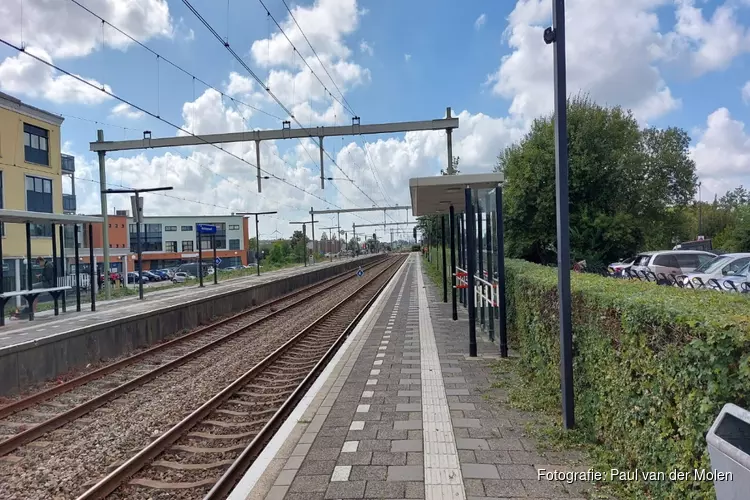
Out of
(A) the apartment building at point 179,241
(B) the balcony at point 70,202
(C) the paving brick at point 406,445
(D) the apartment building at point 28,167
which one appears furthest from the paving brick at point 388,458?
(A) the apartment building at point 179,241

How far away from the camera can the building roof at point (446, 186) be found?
9703 mm

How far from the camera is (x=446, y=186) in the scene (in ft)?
34.7

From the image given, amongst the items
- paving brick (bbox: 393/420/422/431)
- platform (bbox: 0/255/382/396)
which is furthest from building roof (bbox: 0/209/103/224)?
paving brick (bbox: 393/420/422/431)

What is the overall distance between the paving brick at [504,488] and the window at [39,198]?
36744 mm

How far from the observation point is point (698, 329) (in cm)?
313

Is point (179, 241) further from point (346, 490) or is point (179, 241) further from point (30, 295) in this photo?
point (346, 490)

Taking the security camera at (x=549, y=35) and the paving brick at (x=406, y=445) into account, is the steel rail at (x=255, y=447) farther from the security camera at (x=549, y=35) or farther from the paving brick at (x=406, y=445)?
the security camera at (x=549, y=35)

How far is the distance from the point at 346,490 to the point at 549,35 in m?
4.54

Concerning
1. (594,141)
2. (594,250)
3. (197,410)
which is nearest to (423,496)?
(197,410)

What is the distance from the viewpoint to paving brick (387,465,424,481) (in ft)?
15.0

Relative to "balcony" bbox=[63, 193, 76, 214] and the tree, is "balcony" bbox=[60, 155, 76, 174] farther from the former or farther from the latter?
the tree

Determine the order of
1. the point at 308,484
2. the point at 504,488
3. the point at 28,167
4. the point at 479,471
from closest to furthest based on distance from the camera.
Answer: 1. the point at 504,488
2. the point at 308,484
3. the point at 479,471
4. the point at 28,167

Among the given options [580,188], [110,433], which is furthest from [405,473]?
[580,188]

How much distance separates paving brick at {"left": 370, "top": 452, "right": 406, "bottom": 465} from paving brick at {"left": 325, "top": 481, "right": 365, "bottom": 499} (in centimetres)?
45
